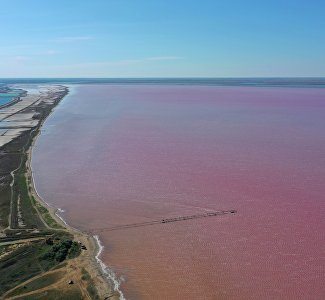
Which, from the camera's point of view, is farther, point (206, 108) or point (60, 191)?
point (206, 108)

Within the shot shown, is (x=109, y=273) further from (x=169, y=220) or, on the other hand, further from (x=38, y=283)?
(x=169, y=220)

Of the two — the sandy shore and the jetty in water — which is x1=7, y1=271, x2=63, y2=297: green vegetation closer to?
the sandy shore

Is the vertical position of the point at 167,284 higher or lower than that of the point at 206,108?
higher

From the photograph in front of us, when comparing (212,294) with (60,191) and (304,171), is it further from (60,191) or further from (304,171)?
(304,171)

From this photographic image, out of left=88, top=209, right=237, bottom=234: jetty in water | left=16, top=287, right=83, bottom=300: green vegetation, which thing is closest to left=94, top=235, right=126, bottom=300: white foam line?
left=16, top=287, right=83, bottom=300: green vegetation

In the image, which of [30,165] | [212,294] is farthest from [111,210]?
[30,165]

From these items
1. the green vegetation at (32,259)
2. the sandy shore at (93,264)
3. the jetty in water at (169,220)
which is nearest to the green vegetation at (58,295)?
the sandy shore at (93,264)

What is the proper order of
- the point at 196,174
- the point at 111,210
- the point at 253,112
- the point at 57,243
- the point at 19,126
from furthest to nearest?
the point at 253,112
the point at 19,126
the point at 196,174
the point at 111,210
the point at 57,243

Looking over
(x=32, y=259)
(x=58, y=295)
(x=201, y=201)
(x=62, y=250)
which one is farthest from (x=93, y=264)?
Answer: (x=201, y=201)
